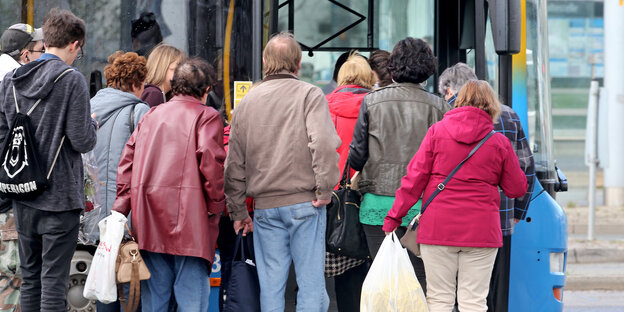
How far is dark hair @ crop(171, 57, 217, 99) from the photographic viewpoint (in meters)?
4.36

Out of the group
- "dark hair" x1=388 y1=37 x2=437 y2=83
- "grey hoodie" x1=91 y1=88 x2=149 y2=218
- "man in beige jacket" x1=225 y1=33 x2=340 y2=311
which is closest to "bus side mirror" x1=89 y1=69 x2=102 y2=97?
"grey hoodie" x1=91 y1=88 x2=149 y2=218

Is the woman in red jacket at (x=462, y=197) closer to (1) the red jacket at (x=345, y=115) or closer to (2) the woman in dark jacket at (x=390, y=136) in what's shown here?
(2) the woman in dark jacket at (x=390, y=136)

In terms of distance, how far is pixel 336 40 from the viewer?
700 cm

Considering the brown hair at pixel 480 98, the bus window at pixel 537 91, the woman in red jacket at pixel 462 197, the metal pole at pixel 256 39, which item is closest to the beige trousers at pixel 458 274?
the woman in red jacket at pixel 462 197

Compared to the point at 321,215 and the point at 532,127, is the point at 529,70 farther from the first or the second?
the point at 321,215

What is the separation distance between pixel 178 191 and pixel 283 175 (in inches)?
20.5

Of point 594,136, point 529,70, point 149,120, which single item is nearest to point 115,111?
point 149,120

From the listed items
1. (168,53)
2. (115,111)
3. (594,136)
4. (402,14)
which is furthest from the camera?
(594,136)

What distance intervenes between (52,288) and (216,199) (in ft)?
2.91

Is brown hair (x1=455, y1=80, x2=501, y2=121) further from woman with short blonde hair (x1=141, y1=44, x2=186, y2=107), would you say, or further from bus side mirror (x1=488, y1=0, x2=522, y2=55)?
woman with short blonde hair (x1=141, y1=44, x2=186, y2=107)

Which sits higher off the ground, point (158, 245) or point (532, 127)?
point (532, 127)

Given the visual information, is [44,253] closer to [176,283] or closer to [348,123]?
[176,283]

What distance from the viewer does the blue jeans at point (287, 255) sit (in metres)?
4.34

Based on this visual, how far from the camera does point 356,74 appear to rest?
5.02 m
